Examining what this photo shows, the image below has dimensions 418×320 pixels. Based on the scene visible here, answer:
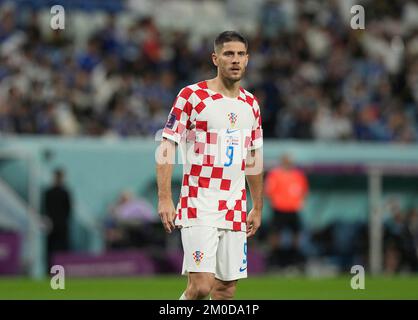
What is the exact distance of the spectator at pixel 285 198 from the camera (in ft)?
71.5

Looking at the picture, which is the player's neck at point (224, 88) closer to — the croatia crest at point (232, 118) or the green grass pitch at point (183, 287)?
the croatia crest at point (232, 118)

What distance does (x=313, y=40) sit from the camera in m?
27.0

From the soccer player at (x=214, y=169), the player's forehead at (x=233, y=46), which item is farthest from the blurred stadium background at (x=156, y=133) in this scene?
the player's forehead at (x=233, y=46)

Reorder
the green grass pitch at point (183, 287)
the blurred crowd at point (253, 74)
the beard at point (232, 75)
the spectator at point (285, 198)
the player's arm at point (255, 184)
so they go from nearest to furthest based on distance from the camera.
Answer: the beard at point (232, 75) → the player's arm at point (255, 184) → the green grass pitch at point (183, 287) → the spectator at point (285, 198) → the blurred crowd at point (253, 74)

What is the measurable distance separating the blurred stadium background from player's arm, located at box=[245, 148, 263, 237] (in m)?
9.28

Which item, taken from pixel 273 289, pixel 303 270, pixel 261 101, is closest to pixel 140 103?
pixel 261 101

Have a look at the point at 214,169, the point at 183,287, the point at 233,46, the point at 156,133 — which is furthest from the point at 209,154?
the point at 156,133

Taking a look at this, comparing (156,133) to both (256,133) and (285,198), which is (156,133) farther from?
(256,133)

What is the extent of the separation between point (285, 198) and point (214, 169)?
12660 mm

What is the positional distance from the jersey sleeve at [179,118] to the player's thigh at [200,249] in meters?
0.72
